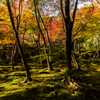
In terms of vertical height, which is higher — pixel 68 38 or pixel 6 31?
pixel 6 31

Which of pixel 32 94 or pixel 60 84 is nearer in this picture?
pixel 32 94

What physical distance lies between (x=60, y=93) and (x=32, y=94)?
165 centimetres

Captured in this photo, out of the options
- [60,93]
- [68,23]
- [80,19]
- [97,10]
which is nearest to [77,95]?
[60,93]

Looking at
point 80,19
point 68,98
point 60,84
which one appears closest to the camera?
point 68,98

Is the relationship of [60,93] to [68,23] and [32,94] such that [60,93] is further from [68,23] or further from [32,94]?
[68,23]

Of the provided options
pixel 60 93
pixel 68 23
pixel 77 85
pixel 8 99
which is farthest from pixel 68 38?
pixel 8 99

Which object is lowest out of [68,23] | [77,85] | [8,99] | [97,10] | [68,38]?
[8,99]

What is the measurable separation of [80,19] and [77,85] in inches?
314

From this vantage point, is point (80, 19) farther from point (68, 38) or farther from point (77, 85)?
point (77, 85)

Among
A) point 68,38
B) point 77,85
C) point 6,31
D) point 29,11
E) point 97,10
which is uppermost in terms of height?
point 29,11

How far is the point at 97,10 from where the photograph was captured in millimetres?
8984

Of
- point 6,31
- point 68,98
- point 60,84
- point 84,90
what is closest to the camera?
point 68,98

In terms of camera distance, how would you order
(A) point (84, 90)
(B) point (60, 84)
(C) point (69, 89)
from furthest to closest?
(B) point (60, 84) < (C) point (69, 89) < (A) point (84, 90)

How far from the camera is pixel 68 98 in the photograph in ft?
13.2
